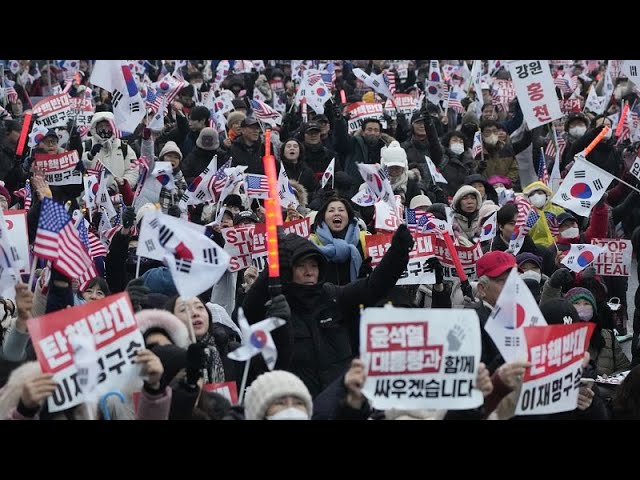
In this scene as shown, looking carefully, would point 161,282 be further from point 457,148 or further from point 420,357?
point 457,148

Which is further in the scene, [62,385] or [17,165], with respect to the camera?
[17,165]

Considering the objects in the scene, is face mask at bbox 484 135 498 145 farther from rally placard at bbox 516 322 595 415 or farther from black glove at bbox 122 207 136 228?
rally placard at bbox 516 322 595 415

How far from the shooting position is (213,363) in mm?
6871

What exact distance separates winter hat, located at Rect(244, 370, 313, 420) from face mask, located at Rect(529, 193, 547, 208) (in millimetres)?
6783

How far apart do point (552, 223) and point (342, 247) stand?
3673 mm

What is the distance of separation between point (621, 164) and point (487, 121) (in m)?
1.58

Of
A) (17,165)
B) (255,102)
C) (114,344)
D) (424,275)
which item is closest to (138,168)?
(17,165)

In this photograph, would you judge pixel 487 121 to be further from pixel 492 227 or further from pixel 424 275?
pixel 424 275

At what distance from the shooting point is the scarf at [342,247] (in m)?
8.52

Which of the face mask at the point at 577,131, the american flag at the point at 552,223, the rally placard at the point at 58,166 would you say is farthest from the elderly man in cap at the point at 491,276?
the face mask at the point at 577,131

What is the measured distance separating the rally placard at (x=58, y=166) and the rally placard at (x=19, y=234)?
3884 mm
